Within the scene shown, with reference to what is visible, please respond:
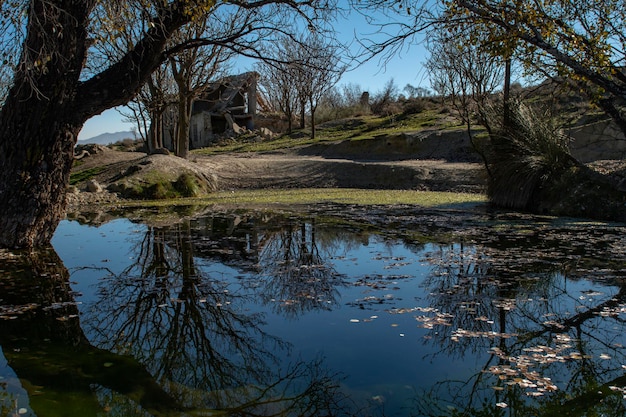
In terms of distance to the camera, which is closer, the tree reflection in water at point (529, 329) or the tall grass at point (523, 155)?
the tree reflection in water at point (529, 329)

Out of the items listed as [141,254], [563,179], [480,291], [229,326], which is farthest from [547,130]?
[229,326]

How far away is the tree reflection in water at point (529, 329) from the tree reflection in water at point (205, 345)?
3.04 feet

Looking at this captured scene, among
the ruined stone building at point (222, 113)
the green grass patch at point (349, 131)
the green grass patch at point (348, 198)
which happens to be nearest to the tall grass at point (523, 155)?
the green grass patch at point (348, 198)

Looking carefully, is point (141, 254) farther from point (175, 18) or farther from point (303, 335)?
point (303, 335)

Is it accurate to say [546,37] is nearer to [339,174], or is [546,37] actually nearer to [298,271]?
[298,271]

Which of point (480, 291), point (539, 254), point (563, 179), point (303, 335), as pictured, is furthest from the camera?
point (563, 179)

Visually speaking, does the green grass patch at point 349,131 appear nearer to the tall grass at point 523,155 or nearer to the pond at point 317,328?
the tall grass at point 523,155

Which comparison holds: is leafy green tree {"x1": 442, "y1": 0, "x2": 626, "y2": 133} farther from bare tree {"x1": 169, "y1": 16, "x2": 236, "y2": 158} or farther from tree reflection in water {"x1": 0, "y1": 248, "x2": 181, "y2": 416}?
bare tree {"x1": 169, "y1": 16, "x2": 236, "y2": 158}

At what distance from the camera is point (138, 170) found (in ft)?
63.2

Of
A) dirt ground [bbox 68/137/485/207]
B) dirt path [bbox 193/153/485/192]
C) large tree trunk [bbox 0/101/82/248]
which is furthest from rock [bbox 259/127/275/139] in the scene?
large tree trunk [bbox 0/101/82/248]

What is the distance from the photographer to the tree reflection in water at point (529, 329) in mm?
3783

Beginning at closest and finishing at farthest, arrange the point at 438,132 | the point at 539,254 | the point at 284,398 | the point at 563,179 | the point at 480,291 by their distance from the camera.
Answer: the point at 284,398, the point at 480,291, the point at 539,254, the point at 563,179, the point at 438,132

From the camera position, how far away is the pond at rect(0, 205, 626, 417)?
3838mm

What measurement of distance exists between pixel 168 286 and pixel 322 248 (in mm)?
3277
